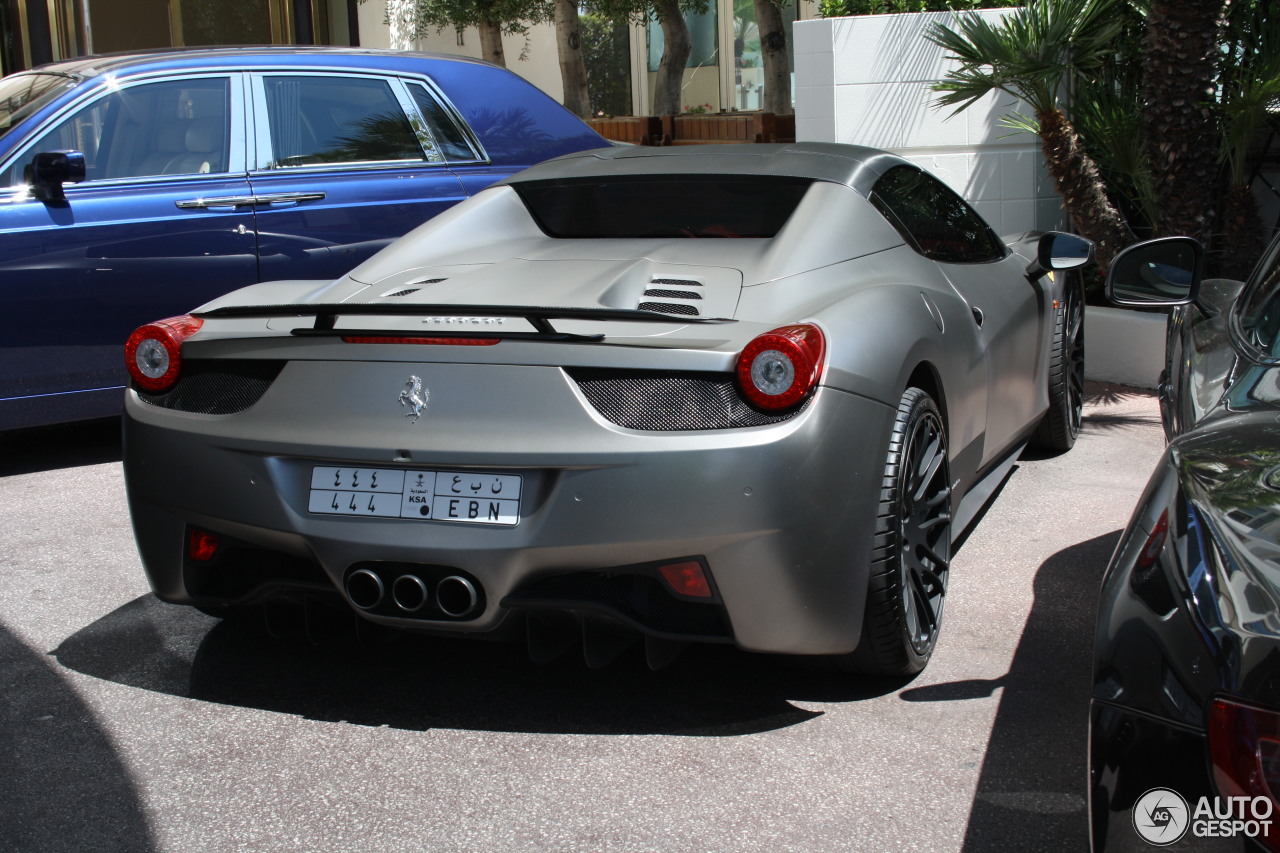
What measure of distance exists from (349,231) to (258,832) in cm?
375

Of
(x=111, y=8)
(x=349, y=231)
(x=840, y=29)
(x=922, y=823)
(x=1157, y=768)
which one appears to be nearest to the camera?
(x=1157, y=768)

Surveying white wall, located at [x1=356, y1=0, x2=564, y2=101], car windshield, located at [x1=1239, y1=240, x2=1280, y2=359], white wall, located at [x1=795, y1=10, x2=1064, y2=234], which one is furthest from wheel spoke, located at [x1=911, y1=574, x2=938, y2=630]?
white wall, located at [x1=356, y1=0, x2=564, y2=101]

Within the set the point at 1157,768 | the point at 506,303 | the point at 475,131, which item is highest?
the point at 475,131

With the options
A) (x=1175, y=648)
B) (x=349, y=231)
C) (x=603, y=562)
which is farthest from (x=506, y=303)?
(x=349, y=231)

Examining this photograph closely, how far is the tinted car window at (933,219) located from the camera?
3834 millimetres

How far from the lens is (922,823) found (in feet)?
8.23

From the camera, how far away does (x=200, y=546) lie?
10.1ft

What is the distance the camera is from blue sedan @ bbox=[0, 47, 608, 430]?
5.14m

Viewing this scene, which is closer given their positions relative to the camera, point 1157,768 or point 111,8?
point 1157,768

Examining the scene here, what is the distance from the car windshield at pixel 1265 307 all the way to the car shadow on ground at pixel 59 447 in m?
4.56

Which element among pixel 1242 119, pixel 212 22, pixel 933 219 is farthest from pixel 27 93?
pixel 212 22

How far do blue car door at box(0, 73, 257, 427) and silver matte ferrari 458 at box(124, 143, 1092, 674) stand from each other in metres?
2.20

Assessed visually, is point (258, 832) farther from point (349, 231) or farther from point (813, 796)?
point (349, 231)
